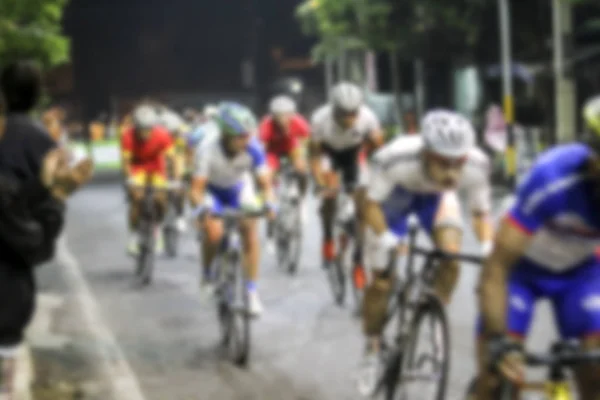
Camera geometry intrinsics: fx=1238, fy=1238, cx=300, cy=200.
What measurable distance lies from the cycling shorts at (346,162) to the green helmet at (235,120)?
2.23 m

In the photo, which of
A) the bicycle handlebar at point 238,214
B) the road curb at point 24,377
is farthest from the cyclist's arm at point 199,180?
the road curb at point 24,377

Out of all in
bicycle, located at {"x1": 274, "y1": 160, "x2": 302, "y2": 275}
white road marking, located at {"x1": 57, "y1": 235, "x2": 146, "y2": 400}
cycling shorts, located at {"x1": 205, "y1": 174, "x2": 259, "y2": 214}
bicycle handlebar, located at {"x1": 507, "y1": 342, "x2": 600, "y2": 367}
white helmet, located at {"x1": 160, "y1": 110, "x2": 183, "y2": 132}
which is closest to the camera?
bicycle handlebar, located at {"x1": 507, "y1": 342, "x2": 600, "y2": 367}

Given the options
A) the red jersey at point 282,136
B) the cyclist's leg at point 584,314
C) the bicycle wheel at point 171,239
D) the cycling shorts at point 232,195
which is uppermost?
the cyclist's leg at point 584,314

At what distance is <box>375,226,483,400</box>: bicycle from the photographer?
20.0ft

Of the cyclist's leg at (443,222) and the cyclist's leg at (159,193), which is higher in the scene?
the cyclist's leg at (443,222)

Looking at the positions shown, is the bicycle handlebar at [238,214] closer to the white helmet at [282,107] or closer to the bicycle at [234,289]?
the bicycle at [234,289]

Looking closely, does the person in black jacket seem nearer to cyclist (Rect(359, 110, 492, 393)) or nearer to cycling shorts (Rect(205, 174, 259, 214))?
cyclist (Rect(359, 110, 492, 393))

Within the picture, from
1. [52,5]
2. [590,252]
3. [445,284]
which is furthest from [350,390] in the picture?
[52,5]

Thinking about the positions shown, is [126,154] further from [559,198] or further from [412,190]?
[559,198]

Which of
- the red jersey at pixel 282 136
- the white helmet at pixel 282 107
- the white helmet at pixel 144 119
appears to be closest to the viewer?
the white helmet at pixel 282 107

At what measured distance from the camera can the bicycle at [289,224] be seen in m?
14.2

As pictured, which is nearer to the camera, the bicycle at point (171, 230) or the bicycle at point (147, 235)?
the bicycle at point (147, 235)

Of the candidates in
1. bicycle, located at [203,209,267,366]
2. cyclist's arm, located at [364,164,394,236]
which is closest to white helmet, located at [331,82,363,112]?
bicycle, located at [203,209,267,366]

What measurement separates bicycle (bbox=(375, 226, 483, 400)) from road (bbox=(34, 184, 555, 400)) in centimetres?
100
